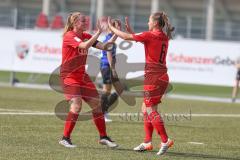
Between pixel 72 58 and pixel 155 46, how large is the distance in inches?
55.9

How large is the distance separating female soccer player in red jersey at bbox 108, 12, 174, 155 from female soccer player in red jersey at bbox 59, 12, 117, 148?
0.69 meters

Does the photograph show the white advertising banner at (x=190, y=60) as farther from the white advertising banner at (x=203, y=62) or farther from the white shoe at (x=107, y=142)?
the white shoe at (x=107, y=142)

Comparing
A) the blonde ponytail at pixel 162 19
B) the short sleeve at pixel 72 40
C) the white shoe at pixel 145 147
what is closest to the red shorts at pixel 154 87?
the white shoe at pixel 145 147

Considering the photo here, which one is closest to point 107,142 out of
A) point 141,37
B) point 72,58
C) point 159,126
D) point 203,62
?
point 159,126

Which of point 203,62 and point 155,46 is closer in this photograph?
point 155,46

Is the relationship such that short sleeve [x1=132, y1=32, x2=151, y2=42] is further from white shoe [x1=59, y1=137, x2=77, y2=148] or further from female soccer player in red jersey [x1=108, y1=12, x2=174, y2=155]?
white shoe [x1=59, y1=137, x2=77, y2=148]

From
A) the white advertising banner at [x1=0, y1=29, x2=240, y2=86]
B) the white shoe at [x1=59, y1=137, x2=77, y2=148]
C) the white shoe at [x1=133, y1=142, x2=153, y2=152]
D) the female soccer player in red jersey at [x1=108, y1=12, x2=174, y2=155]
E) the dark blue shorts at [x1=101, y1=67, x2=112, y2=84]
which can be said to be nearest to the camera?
the female soccer player in red jersey at [x1=108, y1=12, x2=174, y2=155]

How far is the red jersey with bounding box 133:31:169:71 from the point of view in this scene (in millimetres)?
10906

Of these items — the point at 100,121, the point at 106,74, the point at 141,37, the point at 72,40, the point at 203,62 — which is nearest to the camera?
the point at 141,37

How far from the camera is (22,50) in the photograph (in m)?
27.4

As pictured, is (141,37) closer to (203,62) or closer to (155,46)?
(155,46)

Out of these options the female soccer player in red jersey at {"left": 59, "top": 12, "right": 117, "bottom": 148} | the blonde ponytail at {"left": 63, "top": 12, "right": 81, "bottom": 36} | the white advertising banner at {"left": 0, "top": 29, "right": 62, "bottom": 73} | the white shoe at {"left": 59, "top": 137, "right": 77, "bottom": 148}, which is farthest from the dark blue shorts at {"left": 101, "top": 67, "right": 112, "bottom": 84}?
the white advertising banner at {"left": 0, "top": 29, "right": 62, "bottom": 73}

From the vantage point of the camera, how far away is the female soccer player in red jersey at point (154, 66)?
10898mm

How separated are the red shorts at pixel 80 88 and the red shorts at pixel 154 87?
3.04ft
